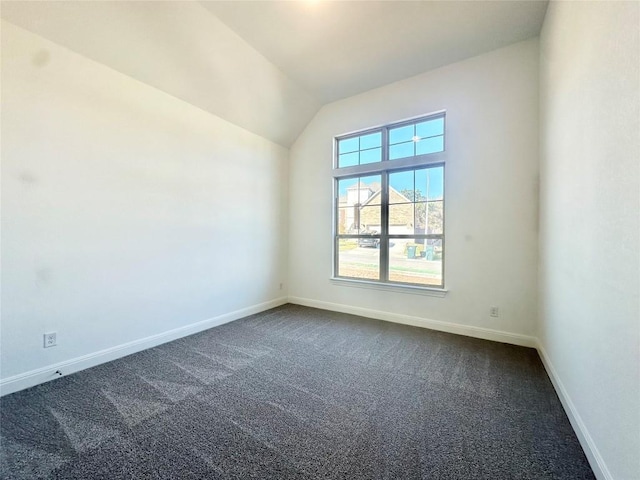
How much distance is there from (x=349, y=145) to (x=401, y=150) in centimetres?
88

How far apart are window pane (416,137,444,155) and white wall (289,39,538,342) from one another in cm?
15

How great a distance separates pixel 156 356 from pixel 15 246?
56.7 inches

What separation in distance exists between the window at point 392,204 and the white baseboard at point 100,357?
6.64 feet

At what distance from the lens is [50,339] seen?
2.18 meters

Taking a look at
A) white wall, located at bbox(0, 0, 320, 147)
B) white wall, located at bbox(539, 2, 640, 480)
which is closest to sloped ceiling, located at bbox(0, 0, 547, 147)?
white wall, located at bbox(0, 0, 320, 147)

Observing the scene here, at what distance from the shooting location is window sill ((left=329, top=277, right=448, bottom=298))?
3386 mm

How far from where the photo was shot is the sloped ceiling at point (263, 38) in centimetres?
222

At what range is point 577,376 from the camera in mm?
1638

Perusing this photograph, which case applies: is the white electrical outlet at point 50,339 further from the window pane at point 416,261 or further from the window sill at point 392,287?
the window pane at point 416,261

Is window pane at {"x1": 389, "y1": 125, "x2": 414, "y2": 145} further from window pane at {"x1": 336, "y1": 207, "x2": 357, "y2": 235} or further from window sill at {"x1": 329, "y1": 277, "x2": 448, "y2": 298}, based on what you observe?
window sill at {"x1": 329, "y1": 277, "x2": 448, "y2": 298}

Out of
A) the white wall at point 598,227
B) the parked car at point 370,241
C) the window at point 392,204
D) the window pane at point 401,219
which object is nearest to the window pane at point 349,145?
the window at point 392,204

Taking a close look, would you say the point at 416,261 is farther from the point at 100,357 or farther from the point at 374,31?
the point at 100,357

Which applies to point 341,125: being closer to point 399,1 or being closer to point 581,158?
point 399,1

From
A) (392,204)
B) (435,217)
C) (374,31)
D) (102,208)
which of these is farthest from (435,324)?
(102,208)
